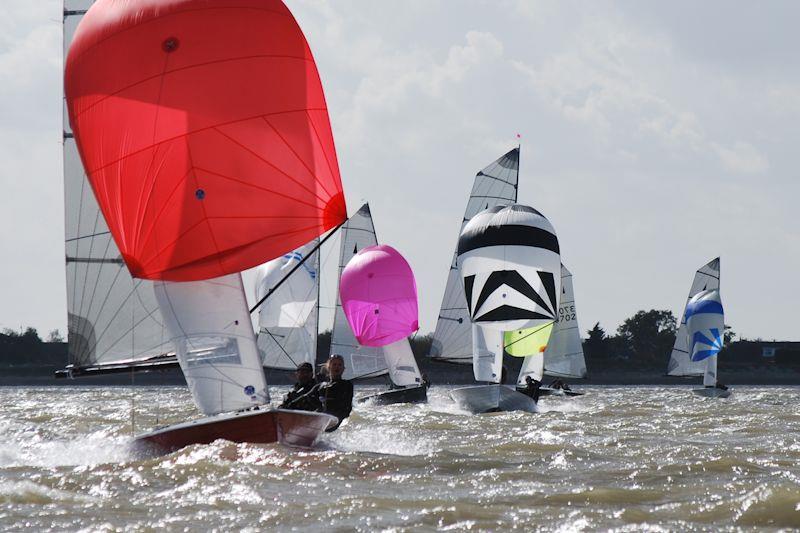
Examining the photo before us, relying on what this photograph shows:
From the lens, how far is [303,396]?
15961 millimetres

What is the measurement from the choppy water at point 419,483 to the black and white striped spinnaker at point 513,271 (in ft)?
31.4

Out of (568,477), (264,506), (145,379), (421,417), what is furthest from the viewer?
(145,379)

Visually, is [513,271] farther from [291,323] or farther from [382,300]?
[291,323]

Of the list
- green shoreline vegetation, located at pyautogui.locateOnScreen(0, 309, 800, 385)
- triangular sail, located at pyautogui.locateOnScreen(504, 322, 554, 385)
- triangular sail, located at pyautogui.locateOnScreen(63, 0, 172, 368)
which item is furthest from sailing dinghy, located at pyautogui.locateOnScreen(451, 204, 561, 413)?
green shoreline vegetation, located at pyautogui.locateOnScreen(0, 309, 800, 385)

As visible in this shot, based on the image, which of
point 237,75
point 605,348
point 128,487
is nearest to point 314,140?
point 237,75

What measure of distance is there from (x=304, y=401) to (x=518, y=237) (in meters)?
14.4

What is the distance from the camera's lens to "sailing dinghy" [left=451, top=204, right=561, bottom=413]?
96.8 ft

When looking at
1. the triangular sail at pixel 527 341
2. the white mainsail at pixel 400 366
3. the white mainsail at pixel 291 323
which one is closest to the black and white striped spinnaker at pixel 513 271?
the triangular sail at pixel 527 341

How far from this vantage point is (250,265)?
50.1 ft

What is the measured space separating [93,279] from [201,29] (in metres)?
4.71

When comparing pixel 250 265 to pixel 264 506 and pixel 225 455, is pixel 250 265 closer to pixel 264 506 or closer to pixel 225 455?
pixel 225 455

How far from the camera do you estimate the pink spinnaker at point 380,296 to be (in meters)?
35.1

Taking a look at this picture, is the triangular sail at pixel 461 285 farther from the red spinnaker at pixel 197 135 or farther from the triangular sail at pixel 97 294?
the red spinnaker at pixel 197 135

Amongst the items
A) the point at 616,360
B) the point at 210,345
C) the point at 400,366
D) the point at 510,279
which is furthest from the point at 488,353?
the point at 616,360
